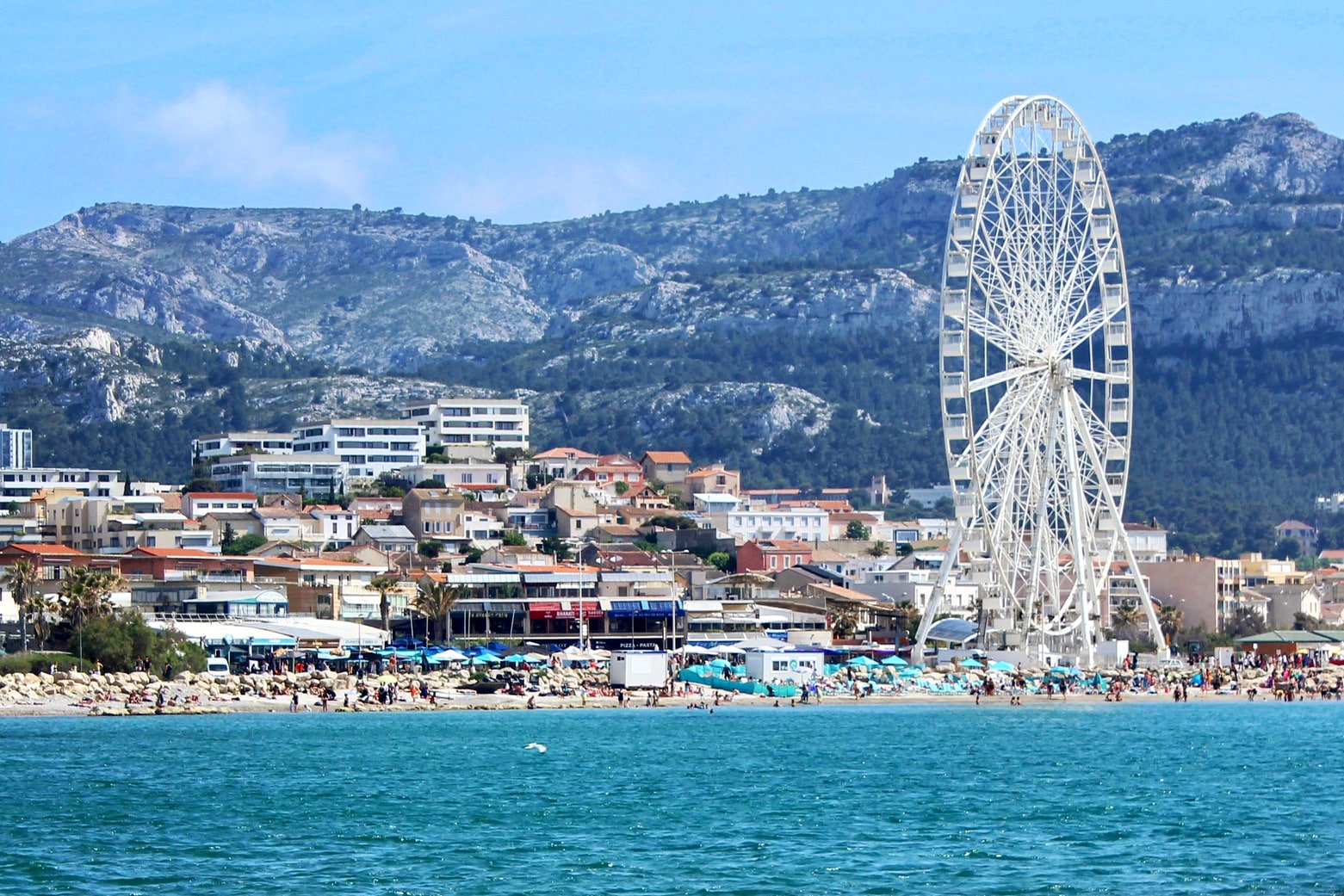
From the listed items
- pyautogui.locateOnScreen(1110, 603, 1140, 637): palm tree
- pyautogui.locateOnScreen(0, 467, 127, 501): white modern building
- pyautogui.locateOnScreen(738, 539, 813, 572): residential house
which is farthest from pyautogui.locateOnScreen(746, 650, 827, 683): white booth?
pyautogui.locateOnScreen(0, 467, 127, 501): white modern building

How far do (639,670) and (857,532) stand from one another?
8105 centimetres

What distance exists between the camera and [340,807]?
48938 millimetres

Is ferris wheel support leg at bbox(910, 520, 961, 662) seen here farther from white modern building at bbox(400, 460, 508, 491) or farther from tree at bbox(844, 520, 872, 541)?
tree at bbox(844, 520, 872, 541)

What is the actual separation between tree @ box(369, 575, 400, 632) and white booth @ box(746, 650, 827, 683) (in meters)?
18.3

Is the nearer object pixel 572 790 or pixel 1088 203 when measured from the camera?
pixel 572 790

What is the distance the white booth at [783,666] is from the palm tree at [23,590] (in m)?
27.7

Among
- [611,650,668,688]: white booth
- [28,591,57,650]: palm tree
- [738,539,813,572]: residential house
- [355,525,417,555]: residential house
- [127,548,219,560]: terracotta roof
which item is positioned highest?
[355,525,417,555]: residential house

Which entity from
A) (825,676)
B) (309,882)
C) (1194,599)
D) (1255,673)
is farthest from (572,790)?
(1194,599)

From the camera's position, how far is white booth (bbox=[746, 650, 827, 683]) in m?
96.6

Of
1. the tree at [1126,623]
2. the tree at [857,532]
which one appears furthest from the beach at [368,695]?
the tree at [857,532]

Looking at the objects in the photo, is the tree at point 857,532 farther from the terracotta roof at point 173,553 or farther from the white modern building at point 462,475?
the terracotta roof at point 173,553

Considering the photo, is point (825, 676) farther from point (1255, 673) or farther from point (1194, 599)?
point (1194, 599)

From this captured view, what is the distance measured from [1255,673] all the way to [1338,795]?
183ft

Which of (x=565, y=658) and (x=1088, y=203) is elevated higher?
(x=1088, y=203)
